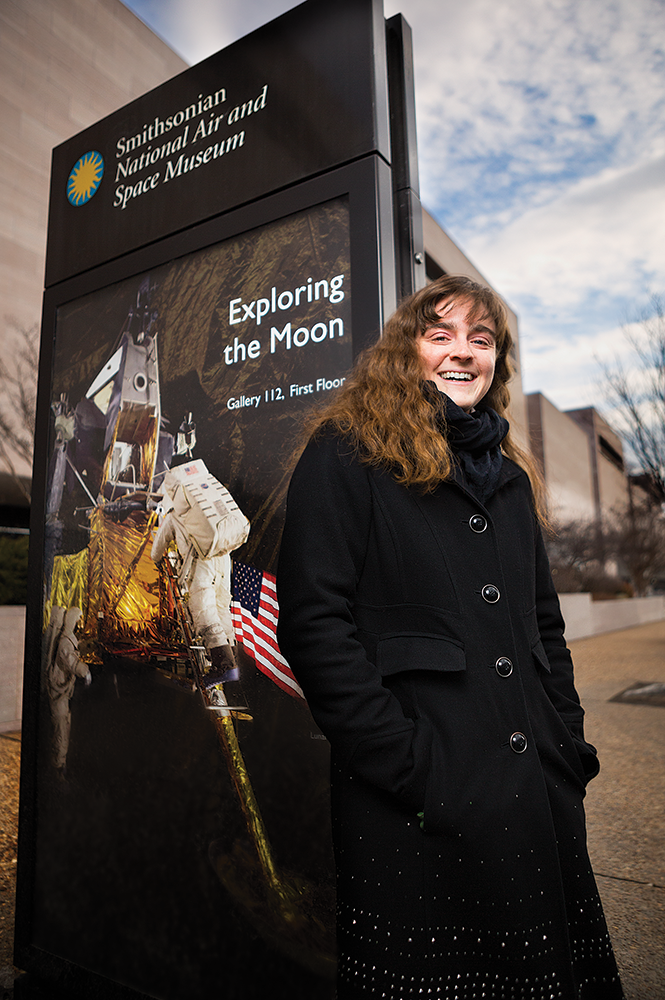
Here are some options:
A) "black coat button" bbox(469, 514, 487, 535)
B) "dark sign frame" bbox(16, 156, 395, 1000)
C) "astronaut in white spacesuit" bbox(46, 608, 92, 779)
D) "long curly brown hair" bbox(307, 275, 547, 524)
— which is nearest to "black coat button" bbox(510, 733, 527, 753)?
"black coat button" bbox(469, 514, 487, 535)

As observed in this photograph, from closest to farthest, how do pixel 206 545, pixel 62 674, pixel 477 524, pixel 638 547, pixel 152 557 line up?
pixel 477 524 → pixel 206 545 → pixel 152 557 → pixel 62 674 → pixel 638 547

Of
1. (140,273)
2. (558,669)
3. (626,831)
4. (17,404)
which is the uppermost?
(17,404)

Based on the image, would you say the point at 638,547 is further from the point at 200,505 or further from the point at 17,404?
the point at 200,505

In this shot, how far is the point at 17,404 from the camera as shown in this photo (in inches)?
497

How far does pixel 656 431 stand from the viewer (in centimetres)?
966

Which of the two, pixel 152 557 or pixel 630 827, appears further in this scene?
pixel 630 827

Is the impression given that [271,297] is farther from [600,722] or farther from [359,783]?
[600,722]

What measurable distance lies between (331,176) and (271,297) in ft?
1.55

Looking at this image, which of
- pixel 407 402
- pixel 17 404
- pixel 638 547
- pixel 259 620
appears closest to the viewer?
pixel 407 402

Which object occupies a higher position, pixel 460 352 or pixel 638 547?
pixel 638 547

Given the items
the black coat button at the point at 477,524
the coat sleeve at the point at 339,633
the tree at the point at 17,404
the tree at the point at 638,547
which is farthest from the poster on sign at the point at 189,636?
the tree at the point at 638,547

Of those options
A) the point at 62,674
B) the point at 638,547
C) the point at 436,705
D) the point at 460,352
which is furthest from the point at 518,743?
the point at 638,547

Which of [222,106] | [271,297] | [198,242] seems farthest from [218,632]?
[222,106]

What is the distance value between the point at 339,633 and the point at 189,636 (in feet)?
4.10
